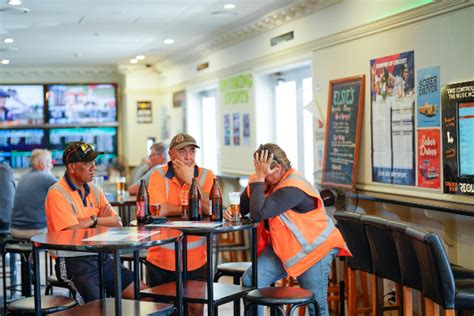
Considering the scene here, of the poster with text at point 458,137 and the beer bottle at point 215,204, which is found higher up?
the poster with text at point 458,137

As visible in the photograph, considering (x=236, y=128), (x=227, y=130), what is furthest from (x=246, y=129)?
(x=227, y=130)

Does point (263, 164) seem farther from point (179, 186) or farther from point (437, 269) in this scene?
point (437, 269)

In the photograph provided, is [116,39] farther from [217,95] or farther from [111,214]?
[111,214]

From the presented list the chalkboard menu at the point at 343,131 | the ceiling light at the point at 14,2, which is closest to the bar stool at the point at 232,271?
the chalkboard menu at the point at 343,131

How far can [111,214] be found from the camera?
4.94m

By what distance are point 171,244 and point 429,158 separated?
229 cm

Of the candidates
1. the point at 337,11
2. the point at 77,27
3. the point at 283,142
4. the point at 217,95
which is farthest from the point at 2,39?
the point at 337,11

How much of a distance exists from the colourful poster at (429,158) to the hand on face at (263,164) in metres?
1.71

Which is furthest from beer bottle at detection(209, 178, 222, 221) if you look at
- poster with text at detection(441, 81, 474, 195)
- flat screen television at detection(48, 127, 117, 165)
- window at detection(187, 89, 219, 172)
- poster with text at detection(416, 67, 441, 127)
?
flat screen television at detection(48, 127, 117, 165)

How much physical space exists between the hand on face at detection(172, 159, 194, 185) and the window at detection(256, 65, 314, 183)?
3495 mm

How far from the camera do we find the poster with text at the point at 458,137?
5.34 metres

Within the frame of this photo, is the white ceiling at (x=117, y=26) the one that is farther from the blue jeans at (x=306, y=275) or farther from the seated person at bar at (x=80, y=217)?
the blue jeans at (x=306, y=275)

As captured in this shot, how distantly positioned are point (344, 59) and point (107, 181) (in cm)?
803

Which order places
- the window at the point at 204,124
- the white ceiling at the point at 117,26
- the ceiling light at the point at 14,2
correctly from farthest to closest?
the window at the point at 204,124 → the white ceiling at the point at 117,26 → the ceiling light at the point at 14,2
